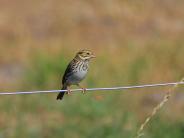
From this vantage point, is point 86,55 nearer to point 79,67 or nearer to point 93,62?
point 79,67

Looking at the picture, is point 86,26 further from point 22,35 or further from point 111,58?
point 111,58

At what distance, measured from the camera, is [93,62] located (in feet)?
53.6

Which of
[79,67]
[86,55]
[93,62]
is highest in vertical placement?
[86,55]

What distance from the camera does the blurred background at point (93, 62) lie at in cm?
1143

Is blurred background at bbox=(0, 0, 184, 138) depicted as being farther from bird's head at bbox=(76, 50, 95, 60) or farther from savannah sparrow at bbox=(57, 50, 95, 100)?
bird's head at bbox=(76, 50, 95, 60)

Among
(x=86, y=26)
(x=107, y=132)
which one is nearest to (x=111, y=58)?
(x=86, y=26)

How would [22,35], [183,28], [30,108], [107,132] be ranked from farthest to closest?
[183,28] → [22,35] → [30,108] → [107,132]

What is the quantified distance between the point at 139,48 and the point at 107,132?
818cm

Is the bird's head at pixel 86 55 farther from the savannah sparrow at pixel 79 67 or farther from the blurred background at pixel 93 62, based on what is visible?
the blurred background at pixel 93 62

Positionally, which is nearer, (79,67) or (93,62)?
(79,67)

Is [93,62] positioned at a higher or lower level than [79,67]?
lower

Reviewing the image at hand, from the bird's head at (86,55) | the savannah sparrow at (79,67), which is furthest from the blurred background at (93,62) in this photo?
the bird's head at (86,55)

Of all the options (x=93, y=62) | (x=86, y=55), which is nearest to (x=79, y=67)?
(x=86, y=55)

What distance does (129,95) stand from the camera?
1412 centimetres
